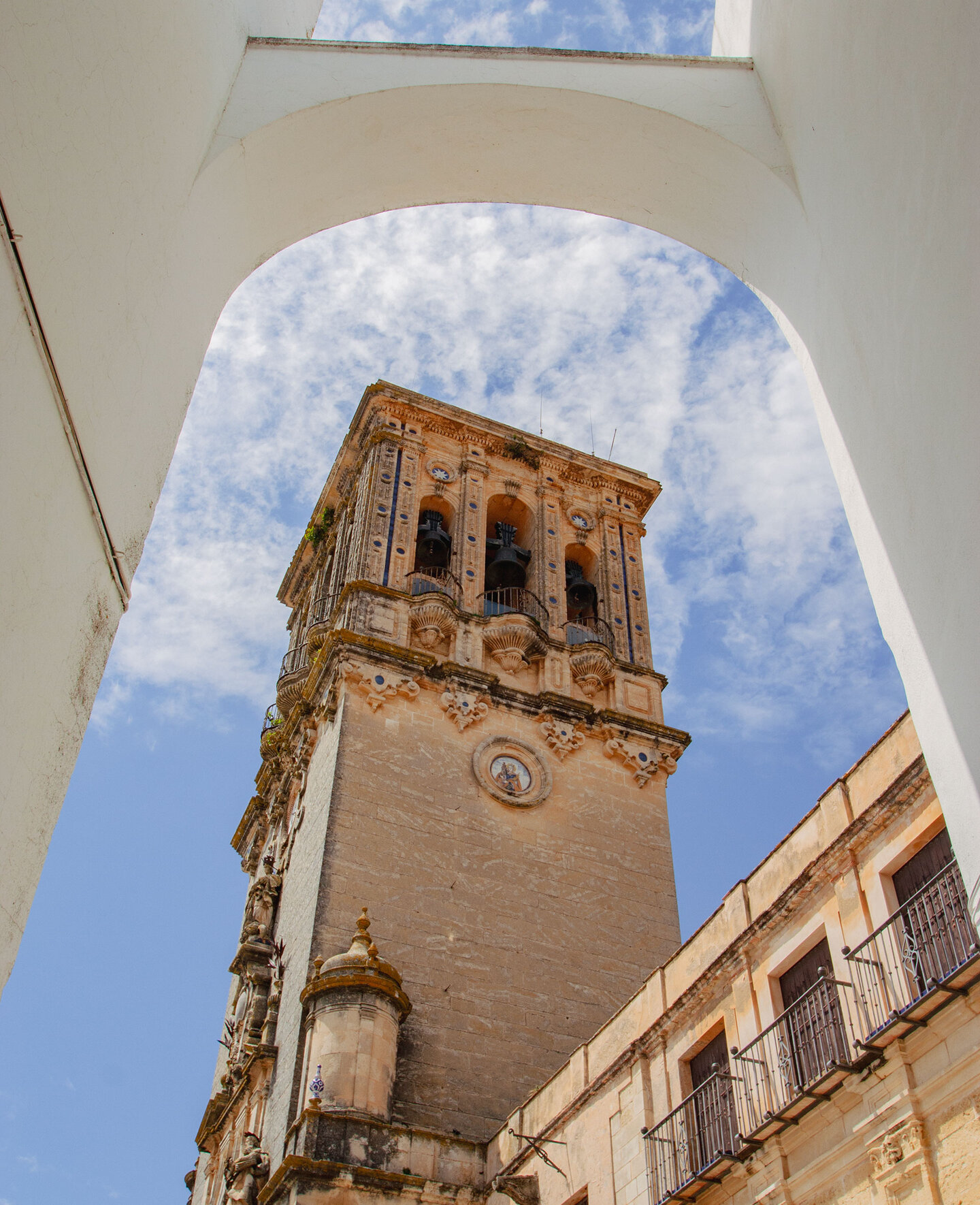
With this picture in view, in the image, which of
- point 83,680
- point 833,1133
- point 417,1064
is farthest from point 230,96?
point 417,1064

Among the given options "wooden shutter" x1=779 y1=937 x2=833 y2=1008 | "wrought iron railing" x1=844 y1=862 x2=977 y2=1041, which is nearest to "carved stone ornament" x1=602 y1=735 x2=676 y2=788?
"wooden shutter" x1=779 y1=937 x2=833 y2=1008

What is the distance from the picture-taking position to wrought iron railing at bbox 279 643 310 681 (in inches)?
932

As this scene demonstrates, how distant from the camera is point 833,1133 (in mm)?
8742

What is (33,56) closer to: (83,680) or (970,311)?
(83,680)

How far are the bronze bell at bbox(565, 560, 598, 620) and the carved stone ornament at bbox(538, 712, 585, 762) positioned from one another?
12.3ft

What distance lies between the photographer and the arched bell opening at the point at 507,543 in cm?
2389

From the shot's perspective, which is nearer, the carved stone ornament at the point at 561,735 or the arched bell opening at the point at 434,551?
the carved stone ornament at the point at 561,735

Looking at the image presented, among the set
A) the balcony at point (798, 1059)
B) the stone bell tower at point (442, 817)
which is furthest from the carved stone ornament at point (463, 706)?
the balcony at point (798, 1059)

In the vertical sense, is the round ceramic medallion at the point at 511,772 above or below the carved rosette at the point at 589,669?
below

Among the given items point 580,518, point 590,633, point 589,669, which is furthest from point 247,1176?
point 580,518

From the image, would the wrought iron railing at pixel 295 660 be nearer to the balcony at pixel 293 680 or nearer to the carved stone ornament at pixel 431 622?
the balcony at pixel 293 680

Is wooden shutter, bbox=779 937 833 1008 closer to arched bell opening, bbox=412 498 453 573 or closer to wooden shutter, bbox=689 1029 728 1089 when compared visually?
wooden shutter, bbox=689 1029 728 1089

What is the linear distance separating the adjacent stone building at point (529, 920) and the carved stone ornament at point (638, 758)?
0.05 m

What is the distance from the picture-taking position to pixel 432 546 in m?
24.0
